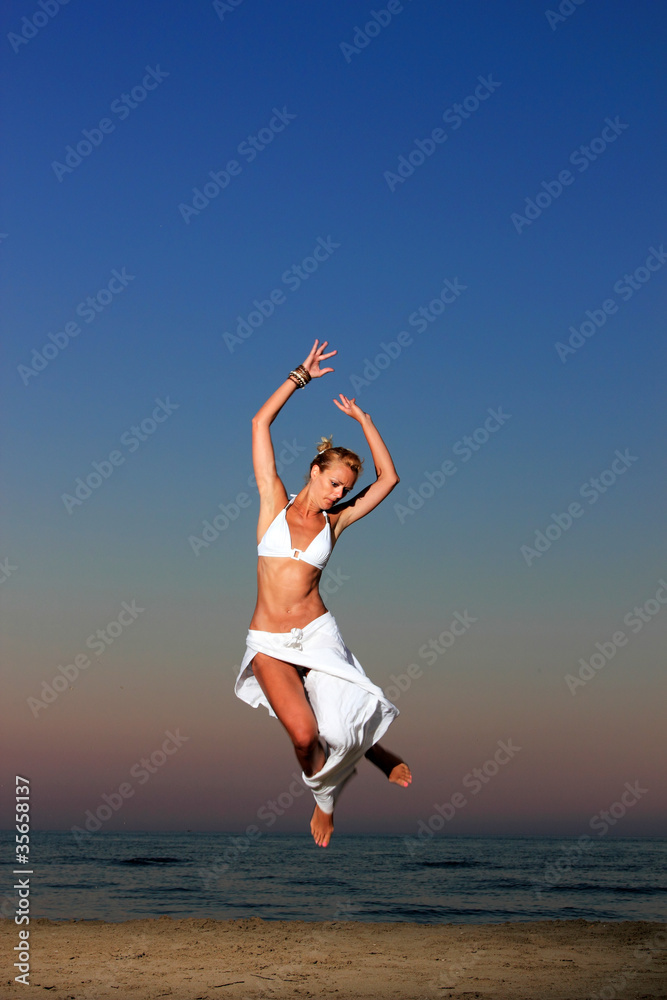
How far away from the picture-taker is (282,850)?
37.4 metres

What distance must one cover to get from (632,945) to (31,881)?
1829 centimetres

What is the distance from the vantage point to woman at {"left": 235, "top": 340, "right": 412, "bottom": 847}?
20.4ft

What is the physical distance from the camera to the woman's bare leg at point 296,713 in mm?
6031

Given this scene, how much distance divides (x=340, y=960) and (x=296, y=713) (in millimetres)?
8562

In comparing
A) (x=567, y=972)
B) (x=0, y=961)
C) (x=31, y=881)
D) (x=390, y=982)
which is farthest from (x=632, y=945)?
(x=31, y=881)

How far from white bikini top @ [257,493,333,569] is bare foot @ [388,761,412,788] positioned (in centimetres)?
161

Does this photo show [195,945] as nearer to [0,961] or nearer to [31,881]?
[0,961]

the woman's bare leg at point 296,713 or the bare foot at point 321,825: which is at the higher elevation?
the woman's bare leg at point 296,713

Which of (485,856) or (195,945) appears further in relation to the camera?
(485,856)

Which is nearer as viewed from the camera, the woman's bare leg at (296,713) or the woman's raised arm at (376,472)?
the woman's bare leg at (296,713)

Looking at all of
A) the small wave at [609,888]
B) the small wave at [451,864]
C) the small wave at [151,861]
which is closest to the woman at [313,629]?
the small wave at [609,888]

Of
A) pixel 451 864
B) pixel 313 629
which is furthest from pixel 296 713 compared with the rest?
pixel 451 864

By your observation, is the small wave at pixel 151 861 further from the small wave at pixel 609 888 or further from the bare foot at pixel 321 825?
the bare foot at pixel 321 825

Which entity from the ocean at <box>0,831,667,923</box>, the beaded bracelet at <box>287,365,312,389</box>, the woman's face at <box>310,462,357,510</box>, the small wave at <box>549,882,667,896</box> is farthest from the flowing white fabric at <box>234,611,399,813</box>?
the small wave at <box>549,882,667,896</box>
